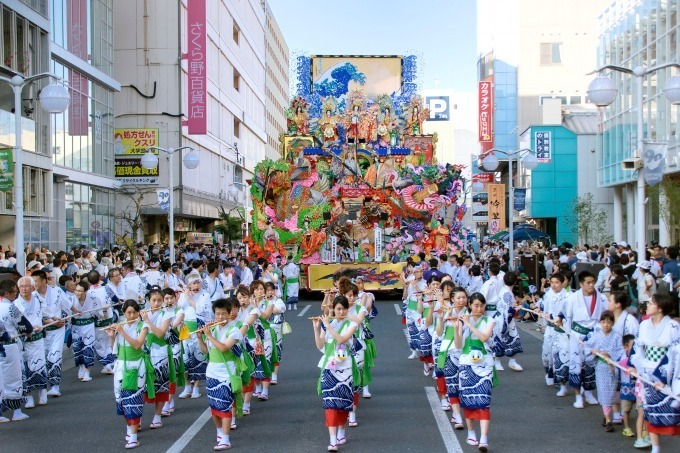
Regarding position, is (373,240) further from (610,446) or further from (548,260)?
(610,446)

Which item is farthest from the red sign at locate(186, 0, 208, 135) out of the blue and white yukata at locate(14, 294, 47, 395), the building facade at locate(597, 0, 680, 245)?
the blue and white yukata at locate(14, 294, 47, 395)

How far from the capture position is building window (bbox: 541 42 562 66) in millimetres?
53188

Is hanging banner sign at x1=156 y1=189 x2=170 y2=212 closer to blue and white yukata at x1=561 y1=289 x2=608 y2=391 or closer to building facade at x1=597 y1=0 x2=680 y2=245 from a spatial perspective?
building facade at x1=597 y1=0 x2=680 y2=245

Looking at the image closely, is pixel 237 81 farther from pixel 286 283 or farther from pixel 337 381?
pixel 337 381

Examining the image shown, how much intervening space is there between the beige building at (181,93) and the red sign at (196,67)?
8 centimetres

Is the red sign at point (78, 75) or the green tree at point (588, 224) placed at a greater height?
the red sign at point (78, 75)

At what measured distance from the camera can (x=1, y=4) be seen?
21.8m

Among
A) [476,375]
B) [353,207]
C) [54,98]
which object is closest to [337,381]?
[476,375]

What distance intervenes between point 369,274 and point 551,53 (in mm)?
35733

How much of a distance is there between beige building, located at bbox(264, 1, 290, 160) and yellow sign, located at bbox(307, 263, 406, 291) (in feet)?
157

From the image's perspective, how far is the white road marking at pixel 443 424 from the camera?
7.43 meters

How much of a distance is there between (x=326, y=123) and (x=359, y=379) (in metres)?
20.8

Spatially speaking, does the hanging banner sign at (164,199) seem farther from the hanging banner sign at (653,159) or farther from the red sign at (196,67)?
the hanging banner sign at (653,159)

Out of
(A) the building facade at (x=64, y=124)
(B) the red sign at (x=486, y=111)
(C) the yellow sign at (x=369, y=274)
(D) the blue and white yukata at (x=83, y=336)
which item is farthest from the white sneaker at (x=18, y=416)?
(B) the red sign at (x=486, y=111)
